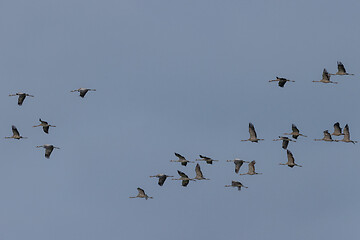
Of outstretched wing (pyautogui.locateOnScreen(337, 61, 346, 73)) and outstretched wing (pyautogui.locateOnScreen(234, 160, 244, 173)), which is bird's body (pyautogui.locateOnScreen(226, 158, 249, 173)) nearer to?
outstretched wing (pyautogui.locateOnScreen(234, 160, 244, 173))

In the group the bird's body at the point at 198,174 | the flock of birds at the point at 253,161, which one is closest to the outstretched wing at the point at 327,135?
the flock of birds at the point at 253,161

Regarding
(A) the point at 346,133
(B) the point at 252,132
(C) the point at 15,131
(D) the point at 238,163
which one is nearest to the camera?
(D) the point at 238,163

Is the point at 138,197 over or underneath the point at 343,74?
underneath

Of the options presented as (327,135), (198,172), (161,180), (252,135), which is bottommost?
(161,180)

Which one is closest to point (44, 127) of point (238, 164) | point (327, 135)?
point (238, 164)

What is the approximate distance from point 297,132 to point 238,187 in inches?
337

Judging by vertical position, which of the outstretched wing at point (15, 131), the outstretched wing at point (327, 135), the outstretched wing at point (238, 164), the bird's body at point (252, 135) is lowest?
the outstretched wing at point (238, 164)

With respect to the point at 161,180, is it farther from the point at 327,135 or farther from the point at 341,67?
the point at 341,67

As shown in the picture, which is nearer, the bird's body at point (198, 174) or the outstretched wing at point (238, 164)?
the bird's body at point (198, 174)

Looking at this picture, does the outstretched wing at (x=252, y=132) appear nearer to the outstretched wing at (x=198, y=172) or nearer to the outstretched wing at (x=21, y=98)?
the outstretched wing at (x=198, y=172)

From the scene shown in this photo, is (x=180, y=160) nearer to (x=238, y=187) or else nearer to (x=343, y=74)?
(x=238, y=187)

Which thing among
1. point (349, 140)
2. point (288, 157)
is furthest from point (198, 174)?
point (349, 140)

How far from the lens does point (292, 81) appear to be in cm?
9681

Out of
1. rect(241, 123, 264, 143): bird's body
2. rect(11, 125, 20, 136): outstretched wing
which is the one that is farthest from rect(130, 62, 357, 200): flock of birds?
rect(11, 125, 20, 136): outstretched wing
